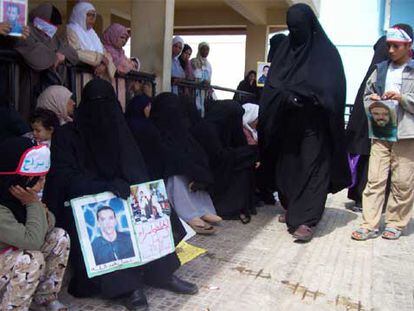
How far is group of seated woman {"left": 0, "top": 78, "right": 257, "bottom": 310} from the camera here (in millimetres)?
2158

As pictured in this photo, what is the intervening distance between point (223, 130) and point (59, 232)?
2466 millimetres

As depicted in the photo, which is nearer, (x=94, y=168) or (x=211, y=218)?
(x=94, y=168)

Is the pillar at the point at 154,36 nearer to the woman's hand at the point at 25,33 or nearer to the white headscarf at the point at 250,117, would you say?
the white headscarf at the point at 250,117

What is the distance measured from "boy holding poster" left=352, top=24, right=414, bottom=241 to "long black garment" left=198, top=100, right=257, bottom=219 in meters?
1.07

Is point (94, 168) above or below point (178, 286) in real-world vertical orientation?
above

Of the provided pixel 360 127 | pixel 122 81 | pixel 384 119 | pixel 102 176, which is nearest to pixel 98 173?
pixel 102 176

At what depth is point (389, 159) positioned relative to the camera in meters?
4.14

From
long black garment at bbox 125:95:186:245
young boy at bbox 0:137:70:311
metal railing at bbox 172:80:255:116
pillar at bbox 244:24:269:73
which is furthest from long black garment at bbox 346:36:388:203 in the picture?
pillar at bbox 244:24:269:73

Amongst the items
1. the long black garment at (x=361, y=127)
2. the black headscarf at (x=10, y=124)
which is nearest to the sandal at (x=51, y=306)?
the black headscarf at (x=10, y=124)

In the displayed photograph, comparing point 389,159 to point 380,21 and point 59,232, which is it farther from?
point 380,21

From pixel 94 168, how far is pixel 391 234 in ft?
9.06

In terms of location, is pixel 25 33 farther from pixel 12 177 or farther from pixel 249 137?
pixel 249 137

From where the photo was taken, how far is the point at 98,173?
2.83 metres

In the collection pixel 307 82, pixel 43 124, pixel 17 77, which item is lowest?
pixel 43 124
